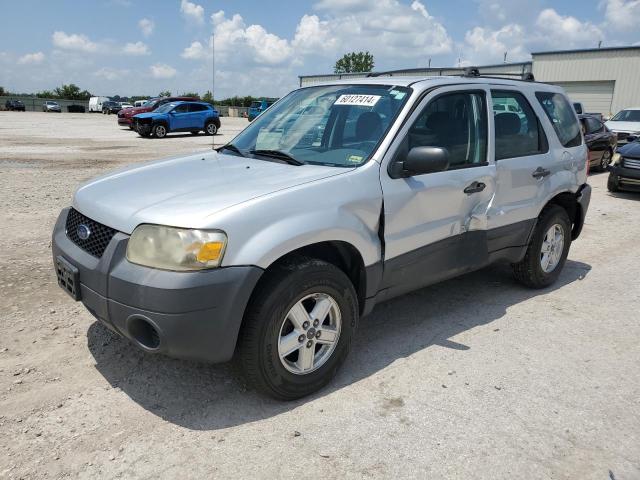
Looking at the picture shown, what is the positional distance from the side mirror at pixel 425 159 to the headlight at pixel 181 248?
131cm

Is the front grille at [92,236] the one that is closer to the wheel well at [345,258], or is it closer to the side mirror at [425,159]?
the wheel well at [345,258]

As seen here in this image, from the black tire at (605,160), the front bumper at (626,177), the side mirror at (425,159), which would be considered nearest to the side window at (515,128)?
the side mirror at (425,159)

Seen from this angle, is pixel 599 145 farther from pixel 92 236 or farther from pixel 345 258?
pixel 92 236

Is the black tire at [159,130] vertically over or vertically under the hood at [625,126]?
under

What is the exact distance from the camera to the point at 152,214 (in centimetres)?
277

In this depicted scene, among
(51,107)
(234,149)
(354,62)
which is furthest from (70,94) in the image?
(234,149)

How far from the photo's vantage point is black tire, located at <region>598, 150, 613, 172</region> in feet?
47.0

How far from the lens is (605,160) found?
47.7ft

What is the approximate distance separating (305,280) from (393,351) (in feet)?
3.84

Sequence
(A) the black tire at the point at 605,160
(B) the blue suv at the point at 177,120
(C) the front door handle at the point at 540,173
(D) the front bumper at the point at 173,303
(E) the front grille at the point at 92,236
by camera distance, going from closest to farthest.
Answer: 1. (D) the front bumper at the point at 173,303
2. (E) the front grille at the point at 92,236
3. (C) the front door handle at the point at 540,173
4. (A) the black tire at the point at 605,160
5. (B) the blue suv at the point at 177,120

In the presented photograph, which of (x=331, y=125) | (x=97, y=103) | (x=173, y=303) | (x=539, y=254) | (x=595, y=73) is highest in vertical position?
(x=595, y=73)

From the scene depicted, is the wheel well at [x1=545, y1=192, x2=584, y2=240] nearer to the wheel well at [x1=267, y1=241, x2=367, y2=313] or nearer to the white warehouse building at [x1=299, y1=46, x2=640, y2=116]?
the wheel well at [x1=267, y1=241, x2=367, y2=313]

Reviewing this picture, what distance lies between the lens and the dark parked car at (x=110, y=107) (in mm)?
50350

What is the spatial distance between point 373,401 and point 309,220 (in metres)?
1.13
